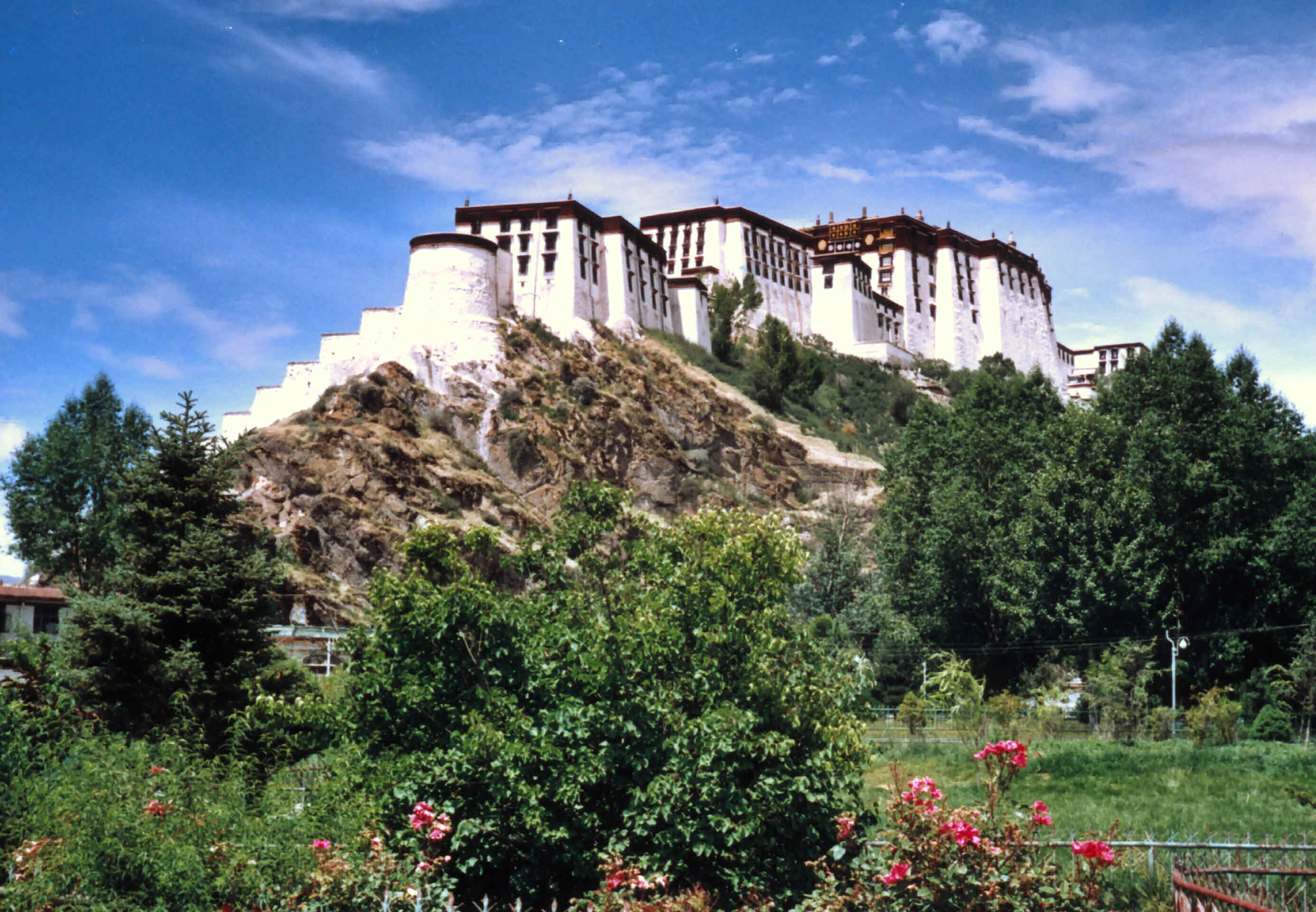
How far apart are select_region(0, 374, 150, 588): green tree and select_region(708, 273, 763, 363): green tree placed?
35.2 metres

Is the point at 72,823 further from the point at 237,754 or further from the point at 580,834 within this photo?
the point at 237,754

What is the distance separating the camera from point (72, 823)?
9273mm

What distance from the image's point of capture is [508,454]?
59000 mm

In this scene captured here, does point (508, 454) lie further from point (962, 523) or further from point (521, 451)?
point (962, 523)

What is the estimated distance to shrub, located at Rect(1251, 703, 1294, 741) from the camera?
3144 cm

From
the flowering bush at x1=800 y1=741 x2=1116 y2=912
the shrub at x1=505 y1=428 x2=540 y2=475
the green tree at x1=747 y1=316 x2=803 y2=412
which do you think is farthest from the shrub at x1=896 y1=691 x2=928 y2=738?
the green tree at x1=747 y1=316 x2=803 y2=412

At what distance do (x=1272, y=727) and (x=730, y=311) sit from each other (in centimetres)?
5377

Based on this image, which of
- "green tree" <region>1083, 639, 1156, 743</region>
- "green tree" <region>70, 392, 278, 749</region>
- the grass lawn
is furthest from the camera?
"green tree" <region>1083, 639, 1156, 743</region>

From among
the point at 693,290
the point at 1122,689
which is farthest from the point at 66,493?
the point at 1122,689

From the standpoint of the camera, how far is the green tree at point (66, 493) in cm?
5406

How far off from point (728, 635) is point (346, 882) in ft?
14.1

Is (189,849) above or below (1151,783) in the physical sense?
above

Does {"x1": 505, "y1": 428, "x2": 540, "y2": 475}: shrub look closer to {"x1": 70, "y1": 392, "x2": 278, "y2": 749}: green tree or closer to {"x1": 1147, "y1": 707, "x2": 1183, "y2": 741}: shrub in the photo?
{"x1": 1147, "y1": 707, "x2": 1183, "y2": 741}: shrub

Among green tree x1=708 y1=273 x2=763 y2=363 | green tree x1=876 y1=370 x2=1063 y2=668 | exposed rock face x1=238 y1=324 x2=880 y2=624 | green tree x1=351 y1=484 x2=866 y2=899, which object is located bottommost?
green tree x1=351 y1=484 x2=866 y2=899
